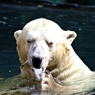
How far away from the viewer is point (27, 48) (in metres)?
5.23

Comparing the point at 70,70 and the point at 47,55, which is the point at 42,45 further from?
the point at 70,70

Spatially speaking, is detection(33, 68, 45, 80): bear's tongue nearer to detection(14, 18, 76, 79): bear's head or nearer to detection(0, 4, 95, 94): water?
detection(14, 18, 76, 79): bear's head

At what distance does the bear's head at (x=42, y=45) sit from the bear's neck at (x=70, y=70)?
0.08 meters

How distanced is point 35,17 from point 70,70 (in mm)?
9741

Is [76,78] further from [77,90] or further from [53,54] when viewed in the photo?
[53,54]

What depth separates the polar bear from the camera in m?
4.93

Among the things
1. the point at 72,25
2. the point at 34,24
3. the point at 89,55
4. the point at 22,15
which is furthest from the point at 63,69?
the point at 22,15

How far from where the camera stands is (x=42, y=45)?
5.00 metres

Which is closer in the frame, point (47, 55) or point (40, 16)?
point (47, 55)

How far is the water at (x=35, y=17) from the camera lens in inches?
348

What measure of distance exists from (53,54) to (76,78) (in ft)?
2.17

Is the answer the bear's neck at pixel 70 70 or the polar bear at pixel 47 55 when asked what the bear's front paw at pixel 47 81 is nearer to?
the polar bear at pixel 47 55

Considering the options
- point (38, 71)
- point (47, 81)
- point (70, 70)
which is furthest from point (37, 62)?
point (70, 70)

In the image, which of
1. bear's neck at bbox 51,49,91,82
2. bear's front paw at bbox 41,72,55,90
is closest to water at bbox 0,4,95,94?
bear's neck at bbox 51,49,91,82
